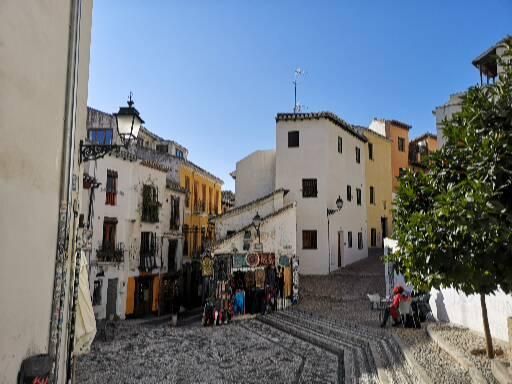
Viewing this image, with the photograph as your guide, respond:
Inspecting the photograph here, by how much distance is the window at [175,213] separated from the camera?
29.5m

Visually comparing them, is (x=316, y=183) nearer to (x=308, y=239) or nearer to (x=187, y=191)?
(x=308, y=239)

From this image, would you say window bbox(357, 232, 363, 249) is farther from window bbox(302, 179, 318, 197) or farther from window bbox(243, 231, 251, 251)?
window bbox(243, 231, 251, 251)

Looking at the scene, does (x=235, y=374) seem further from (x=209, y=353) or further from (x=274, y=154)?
(x=274, y=154)

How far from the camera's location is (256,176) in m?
29.1

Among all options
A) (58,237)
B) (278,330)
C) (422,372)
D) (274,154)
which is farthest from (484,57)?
(58,237)

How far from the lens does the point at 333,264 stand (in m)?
25.9

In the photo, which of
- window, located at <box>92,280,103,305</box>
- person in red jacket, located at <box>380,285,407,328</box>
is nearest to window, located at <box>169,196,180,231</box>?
window, located at <box>92,280,103,305</box>

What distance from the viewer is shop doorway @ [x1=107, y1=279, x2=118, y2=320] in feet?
77.2

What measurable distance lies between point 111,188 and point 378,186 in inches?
798

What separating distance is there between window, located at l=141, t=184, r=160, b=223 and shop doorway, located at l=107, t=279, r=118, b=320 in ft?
14.2

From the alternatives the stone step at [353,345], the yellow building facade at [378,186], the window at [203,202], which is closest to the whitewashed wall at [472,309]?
the stone step at [353,345]

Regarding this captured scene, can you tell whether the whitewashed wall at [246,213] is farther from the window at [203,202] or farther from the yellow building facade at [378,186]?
the yellow building facade at [378,186]

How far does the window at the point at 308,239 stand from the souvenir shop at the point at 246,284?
4.61 meters

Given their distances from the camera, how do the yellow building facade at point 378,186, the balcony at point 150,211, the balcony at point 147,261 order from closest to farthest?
the balcony at point 147,261, the balcony at point 150,211, the yellow building facade at point 378,186
